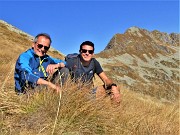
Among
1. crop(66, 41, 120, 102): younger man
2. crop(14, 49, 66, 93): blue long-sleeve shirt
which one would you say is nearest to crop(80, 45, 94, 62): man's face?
crop(66, 41, 120, 102): younger man

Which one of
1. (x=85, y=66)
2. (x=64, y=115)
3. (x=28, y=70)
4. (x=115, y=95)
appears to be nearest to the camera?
(x=64, y=115)

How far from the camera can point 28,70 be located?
5141mm

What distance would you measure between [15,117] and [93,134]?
976 mm

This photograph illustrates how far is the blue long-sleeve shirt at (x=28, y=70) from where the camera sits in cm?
510

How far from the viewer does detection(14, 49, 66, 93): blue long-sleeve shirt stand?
5.10 metres

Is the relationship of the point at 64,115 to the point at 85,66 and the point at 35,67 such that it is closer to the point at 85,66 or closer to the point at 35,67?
the point at 35,67

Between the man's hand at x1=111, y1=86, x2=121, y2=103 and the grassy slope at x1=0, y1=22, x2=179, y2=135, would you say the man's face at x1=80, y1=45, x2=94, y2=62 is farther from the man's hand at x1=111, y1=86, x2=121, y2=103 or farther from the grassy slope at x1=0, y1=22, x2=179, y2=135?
the grassy slope at x1=0, y1=22, x2=179, y2=135

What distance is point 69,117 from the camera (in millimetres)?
4387

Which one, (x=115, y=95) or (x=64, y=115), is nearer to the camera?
(x=64, y=115)

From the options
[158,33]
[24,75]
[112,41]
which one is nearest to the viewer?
[24,75]

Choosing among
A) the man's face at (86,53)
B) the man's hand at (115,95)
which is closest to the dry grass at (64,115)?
the man's hand at (115,95)

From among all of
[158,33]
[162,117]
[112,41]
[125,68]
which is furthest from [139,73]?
[158,33]

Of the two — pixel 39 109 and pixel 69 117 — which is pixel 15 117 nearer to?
pixel 39 109

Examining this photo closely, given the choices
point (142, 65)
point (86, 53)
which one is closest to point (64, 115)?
point (86, 53)
